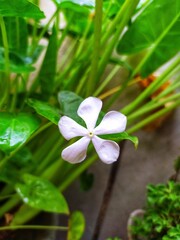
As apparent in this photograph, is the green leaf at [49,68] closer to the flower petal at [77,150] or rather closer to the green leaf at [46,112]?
the green leaf at [46,112]

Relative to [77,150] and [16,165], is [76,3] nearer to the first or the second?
[77,150]

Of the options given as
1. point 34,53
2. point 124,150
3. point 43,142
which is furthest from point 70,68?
point 124,150

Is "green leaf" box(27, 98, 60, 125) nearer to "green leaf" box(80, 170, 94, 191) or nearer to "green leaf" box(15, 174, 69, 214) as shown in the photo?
"green leaf" box(15, 174, 69, 214)

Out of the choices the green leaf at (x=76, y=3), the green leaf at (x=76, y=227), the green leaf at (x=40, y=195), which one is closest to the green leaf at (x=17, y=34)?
the green leaf at (x=76, y=3)

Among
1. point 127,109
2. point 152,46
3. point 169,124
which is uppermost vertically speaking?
point 152,46

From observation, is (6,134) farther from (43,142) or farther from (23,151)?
(43,142)

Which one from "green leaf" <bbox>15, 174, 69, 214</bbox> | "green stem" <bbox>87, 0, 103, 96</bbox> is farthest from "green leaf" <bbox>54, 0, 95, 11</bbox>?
"green leaf" <bbox>15, 174, 69, 214</bbox>

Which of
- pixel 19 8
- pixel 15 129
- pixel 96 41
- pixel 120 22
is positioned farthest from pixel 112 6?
pixel 15 129
